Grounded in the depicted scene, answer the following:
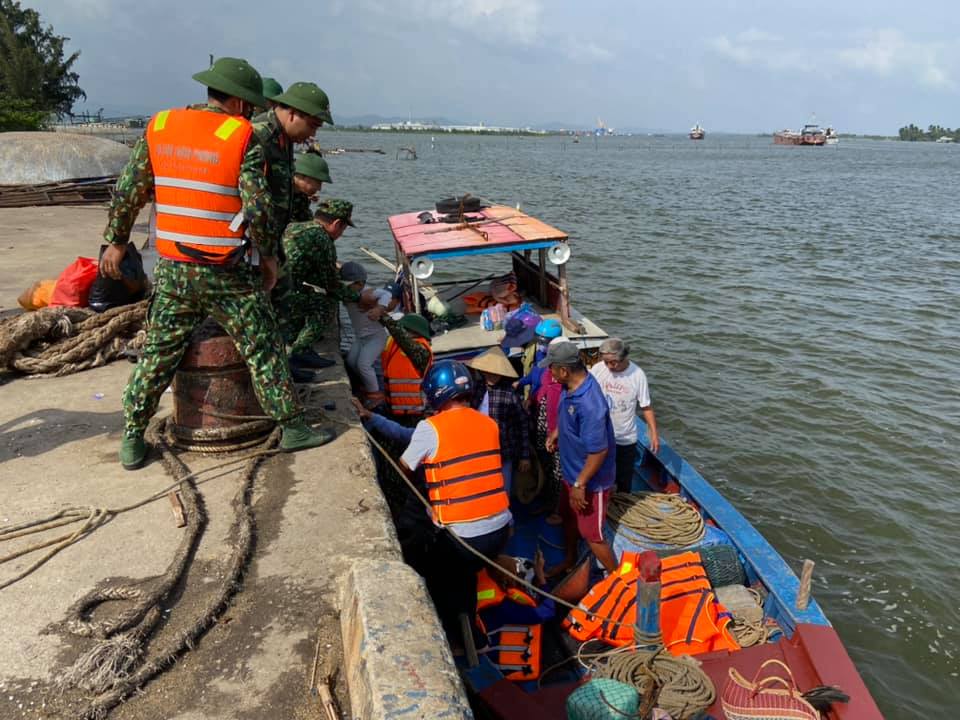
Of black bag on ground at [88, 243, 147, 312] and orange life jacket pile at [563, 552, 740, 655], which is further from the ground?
black bag on ground at [88, 243, 147, 312]

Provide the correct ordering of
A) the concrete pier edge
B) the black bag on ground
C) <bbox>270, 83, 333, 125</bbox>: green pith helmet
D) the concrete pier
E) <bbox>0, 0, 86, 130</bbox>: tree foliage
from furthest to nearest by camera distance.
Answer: <bbox>0, 0, 86, 130</bbox>: tree foliage, the black bag on ground, <bbox>270, 83, 333, 125</bbox>: green pith helmet, the concrete pier, the concrete pier edge

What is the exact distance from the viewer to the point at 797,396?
32.6 feet

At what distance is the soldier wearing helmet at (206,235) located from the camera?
3.11 meters

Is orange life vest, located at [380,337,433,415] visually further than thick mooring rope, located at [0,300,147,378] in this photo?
Yes

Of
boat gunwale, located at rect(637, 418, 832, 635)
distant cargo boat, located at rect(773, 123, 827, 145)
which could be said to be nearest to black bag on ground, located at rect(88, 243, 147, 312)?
boat gunwale, located at rect(637, 418, 832, 635)

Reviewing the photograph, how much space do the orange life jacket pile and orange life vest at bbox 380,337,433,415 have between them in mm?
2173

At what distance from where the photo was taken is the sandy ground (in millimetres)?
2324

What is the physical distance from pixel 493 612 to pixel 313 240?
2872 millimetres

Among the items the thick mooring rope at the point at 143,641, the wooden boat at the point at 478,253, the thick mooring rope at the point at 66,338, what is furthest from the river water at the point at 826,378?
the thick mooring rope at the point at 66,338

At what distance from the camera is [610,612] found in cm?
411

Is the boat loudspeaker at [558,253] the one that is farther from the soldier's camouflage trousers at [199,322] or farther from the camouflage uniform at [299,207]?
the soldier's camouflage trousers at [199,322]

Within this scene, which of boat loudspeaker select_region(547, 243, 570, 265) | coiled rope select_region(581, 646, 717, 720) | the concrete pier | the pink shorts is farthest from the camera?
boat loudspeaker select_region(547, 243, 570, 265)

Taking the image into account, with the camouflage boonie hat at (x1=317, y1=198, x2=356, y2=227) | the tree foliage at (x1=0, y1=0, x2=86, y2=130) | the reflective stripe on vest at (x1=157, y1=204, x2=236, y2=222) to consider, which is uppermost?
the tree foliage at (x1=0, y1=0, x2=86, y2=130)

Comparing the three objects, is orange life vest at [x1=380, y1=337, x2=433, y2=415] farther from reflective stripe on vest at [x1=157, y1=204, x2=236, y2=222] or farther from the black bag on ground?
reflective stripe on vest at [x1=157, y1=204, x2=236, y2=222]
